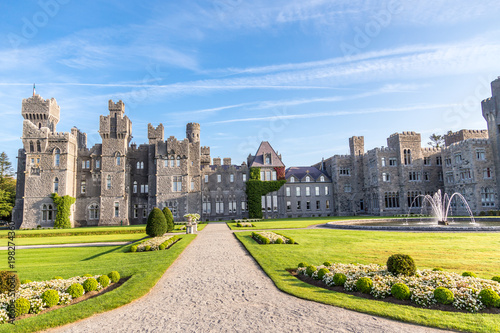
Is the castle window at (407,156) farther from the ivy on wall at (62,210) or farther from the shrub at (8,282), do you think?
the shrub at (8,282)

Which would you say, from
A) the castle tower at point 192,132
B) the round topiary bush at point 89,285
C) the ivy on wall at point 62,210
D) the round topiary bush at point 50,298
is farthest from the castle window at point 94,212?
the round topiary bush at point 50,298

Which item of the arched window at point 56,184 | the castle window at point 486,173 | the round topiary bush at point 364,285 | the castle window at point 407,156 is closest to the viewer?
the round topiary bush at point 364,285

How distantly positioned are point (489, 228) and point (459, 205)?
2849 cm

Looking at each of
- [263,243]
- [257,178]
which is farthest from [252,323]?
[257,178]

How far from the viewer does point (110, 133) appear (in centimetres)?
5438

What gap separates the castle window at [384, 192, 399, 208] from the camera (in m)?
55.8

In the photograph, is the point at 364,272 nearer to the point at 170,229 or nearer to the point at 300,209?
the point at 170,229

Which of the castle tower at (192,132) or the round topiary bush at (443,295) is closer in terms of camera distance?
the round topiary bush at (443,295)

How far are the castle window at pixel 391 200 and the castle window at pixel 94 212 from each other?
50147 mm

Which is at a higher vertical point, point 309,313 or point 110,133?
point 110,133

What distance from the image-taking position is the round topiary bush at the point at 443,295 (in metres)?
8.55

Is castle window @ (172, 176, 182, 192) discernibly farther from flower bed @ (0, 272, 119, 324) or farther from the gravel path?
flower bed @ (0, 272, 119, 324)

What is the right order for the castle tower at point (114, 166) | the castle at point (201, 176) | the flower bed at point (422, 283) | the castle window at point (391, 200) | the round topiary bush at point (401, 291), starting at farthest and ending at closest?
the castle window at point (391, 200) < the castle tower at point (114, 166) < the castle at point (201, 176) < the round topiary bush at point (401, 291) < the flower bed at point (422, 283)

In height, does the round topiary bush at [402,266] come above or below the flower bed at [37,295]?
above
